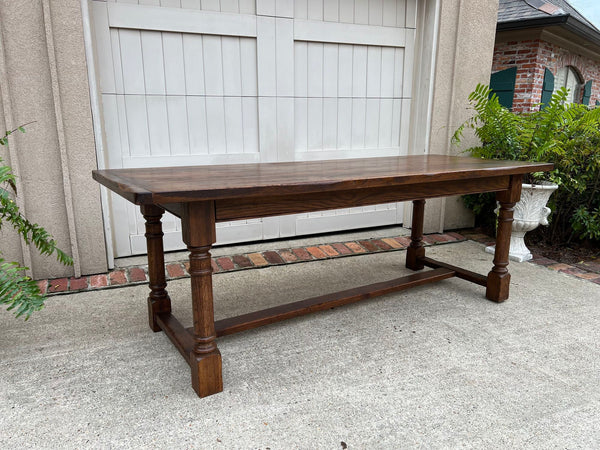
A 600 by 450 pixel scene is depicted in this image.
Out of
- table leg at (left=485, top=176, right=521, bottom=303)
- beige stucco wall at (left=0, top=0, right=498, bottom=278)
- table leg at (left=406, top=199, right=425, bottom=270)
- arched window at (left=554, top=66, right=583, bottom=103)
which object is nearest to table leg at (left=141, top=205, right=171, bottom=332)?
beige stucco wall at (left=0, top=0, right=498, bottom=278)

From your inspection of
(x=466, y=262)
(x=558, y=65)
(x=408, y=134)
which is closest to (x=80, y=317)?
(x=466, y=262)

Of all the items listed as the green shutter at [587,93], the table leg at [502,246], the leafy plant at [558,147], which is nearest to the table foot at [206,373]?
the table leg at [502,246]

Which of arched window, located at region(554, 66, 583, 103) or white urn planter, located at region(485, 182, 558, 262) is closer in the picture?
white urn planter, located at region(485, 182, 558, 262)

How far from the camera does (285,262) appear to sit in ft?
11.7

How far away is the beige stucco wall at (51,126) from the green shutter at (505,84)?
6.59m

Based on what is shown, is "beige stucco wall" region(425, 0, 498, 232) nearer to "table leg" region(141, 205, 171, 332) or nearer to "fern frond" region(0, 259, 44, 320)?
"table leg" region(141, 205, 171, 332)

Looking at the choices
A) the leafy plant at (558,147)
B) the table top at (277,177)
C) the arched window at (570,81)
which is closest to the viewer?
the table top at (277,177)

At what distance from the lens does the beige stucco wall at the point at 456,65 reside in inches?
157

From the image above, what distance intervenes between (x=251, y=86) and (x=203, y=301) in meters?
2.25

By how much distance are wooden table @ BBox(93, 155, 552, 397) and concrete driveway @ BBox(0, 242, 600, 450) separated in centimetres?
13

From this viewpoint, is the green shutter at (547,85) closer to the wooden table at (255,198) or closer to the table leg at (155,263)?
the wooden table at (255,198)

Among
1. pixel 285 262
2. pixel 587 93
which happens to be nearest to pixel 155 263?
pixel 285 262

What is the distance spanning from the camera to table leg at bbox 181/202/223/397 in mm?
1724

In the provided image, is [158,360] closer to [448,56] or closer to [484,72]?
[448,56]
